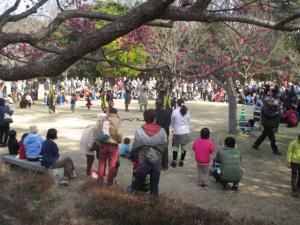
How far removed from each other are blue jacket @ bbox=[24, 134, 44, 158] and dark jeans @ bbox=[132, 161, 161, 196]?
321 cm

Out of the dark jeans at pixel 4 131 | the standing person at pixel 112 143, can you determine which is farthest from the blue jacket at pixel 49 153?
the dark jeans at pixel 4 131

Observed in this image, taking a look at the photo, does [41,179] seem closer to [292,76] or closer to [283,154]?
[283,154]

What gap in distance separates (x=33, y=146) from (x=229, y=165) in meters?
4.50

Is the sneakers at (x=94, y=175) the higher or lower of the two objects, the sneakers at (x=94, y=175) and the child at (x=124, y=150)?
the lower

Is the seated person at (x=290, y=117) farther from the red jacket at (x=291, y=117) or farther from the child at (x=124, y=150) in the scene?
the child at (x=124, y=150)

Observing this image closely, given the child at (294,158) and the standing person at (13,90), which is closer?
the child at (294,158)

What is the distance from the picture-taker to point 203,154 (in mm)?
8516

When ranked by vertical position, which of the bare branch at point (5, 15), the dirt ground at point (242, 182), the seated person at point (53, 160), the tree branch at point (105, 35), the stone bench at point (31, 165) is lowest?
the dirt ground at point (242, 182)

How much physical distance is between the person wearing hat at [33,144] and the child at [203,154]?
3.64 meters

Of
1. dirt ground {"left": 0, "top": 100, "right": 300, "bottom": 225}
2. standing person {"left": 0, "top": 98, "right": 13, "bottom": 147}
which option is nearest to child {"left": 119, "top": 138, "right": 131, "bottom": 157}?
dirt ground {"left": 0, "top": 100, "right": 300, "bottom": 225}

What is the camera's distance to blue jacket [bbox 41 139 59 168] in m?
8.52

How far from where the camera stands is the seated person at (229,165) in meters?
8.33

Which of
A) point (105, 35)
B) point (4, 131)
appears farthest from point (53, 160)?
point (105, 35)

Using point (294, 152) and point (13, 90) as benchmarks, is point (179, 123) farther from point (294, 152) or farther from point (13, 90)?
point (13, 90)
